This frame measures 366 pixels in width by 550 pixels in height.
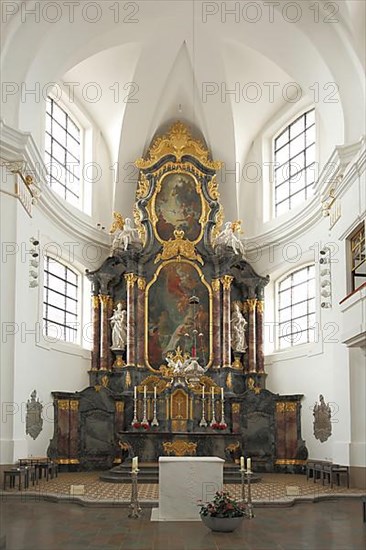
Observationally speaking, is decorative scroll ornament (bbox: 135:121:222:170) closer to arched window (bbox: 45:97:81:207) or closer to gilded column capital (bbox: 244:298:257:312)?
arched window (bbox: 45:97:81:207)

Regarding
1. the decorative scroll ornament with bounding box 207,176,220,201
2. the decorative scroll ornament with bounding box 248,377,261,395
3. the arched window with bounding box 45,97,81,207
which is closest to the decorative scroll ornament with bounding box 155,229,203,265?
the decorative scroll ornament with bounding box 207,176,220,201

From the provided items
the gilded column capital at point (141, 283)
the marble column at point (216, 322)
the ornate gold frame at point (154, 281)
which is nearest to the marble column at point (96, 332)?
the gilded column capital at point (141, 283)

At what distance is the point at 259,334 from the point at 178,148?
6124 mm

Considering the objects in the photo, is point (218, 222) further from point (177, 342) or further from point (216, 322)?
point (177, 342)

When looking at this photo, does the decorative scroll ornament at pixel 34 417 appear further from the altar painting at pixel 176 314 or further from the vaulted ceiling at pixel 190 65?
the vaulted ceiling at pixel 190 65

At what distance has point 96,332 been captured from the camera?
73.8ft

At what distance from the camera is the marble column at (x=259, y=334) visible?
22594 mm

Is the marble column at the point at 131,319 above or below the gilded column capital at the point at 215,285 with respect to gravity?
below

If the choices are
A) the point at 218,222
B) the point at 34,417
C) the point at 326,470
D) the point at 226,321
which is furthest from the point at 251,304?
the point at 34,417

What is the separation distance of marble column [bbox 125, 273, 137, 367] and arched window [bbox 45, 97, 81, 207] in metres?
2.94

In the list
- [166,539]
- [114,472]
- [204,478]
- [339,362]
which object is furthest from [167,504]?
[339,362]

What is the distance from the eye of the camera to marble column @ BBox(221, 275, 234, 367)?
72.7 ft

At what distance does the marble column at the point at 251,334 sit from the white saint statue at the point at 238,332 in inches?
6.9

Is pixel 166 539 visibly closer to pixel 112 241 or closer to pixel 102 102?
pixel 112 241
